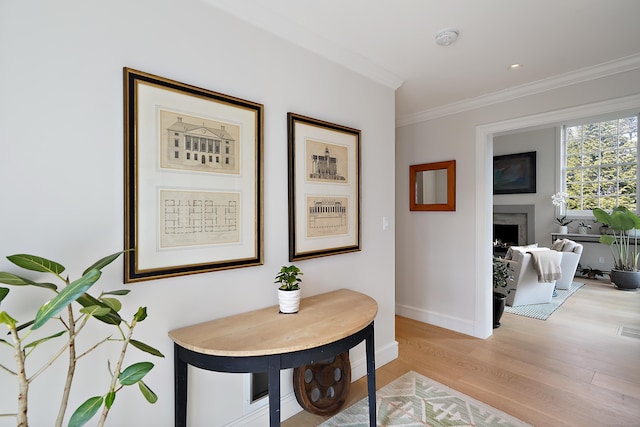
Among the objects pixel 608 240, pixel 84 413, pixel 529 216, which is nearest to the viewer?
pixel 84 413

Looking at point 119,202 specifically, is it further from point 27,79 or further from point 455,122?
point 455,122

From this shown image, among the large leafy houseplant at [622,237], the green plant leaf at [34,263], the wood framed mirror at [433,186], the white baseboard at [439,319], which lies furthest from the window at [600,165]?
the green plant leaf at [34,263]

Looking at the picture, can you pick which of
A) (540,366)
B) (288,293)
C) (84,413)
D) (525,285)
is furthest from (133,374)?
(525,285)

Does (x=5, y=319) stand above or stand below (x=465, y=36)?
below

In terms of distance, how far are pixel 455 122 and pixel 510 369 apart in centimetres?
236

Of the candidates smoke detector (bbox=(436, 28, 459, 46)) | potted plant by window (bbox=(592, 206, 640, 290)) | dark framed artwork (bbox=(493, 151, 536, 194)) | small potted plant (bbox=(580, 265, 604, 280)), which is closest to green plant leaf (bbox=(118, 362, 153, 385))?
smoke detector (bbox=(436, 28, 459, 46))

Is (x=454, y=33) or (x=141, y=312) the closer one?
(x=141, y=312)

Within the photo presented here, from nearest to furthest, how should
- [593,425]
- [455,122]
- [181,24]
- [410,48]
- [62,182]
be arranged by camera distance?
1. [62,182]
2. [181,24]
3. [593,425]
4. [410,48]
5. [455,122]

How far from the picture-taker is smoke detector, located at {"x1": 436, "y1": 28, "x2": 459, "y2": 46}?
1.98 metres

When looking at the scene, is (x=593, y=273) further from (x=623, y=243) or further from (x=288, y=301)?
(x=288, y=301)

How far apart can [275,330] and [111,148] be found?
1047mm

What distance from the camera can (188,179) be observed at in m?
1.51

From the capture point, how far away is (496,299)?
3.41m

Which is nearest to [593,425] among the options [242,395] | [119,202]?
[242,395]
